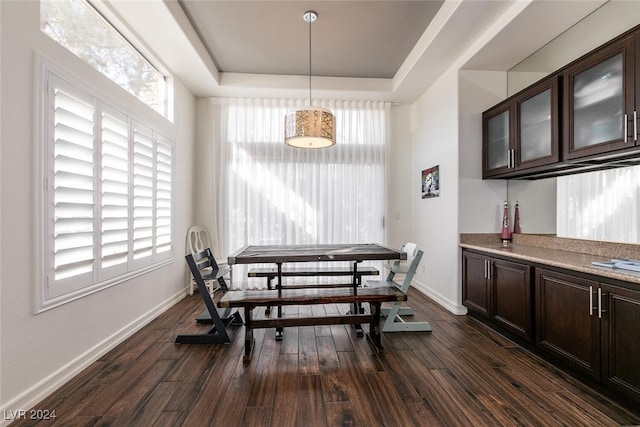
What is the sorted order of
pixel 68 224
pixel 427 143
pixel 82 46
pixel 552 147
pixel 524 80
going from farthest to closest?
pixel 427 143 < pixel 524 80 < pixel 552 147 < pixel 82 46 < pixel 68 224

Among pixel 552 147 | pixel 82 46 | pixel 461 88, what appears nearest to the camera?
pixel 82 46

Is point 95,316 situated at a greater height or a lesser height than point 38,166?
lesser

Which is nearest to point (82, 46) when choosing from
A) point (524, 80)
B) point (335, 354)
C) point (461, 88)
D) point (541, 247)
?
point (335, 354)

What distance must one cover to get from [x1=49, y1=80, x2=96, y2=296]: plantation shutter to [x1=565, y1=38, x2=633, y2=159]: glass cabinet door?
375 centimetres

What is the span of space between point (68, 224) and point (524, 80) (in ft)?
14.4

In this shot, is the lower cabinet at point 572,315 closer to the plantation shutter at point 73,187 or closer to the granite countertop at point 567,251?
the granite countertop at point 567,251

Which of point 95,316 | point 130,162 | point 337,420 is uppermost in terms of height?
point 130,162

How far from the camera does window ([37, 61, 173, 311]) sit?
1895 mm

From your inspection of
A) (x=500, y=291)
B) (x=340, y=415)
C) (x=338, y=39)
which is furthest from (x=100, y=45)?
(x=500, y=291)

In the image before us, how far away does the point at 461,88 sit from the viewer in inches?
135

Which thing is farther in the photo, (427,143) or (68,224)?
(427,143)

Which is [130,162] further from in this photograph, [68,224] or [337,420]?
[337,420]

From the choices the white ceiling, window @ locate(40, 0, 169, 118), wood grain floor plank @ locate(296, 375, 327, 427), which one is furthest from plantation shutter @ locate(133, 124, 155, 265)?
wood grain floor plank @ locate(296, 375, 327, 427)

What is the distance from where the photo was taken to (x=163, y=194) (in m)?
3.48
